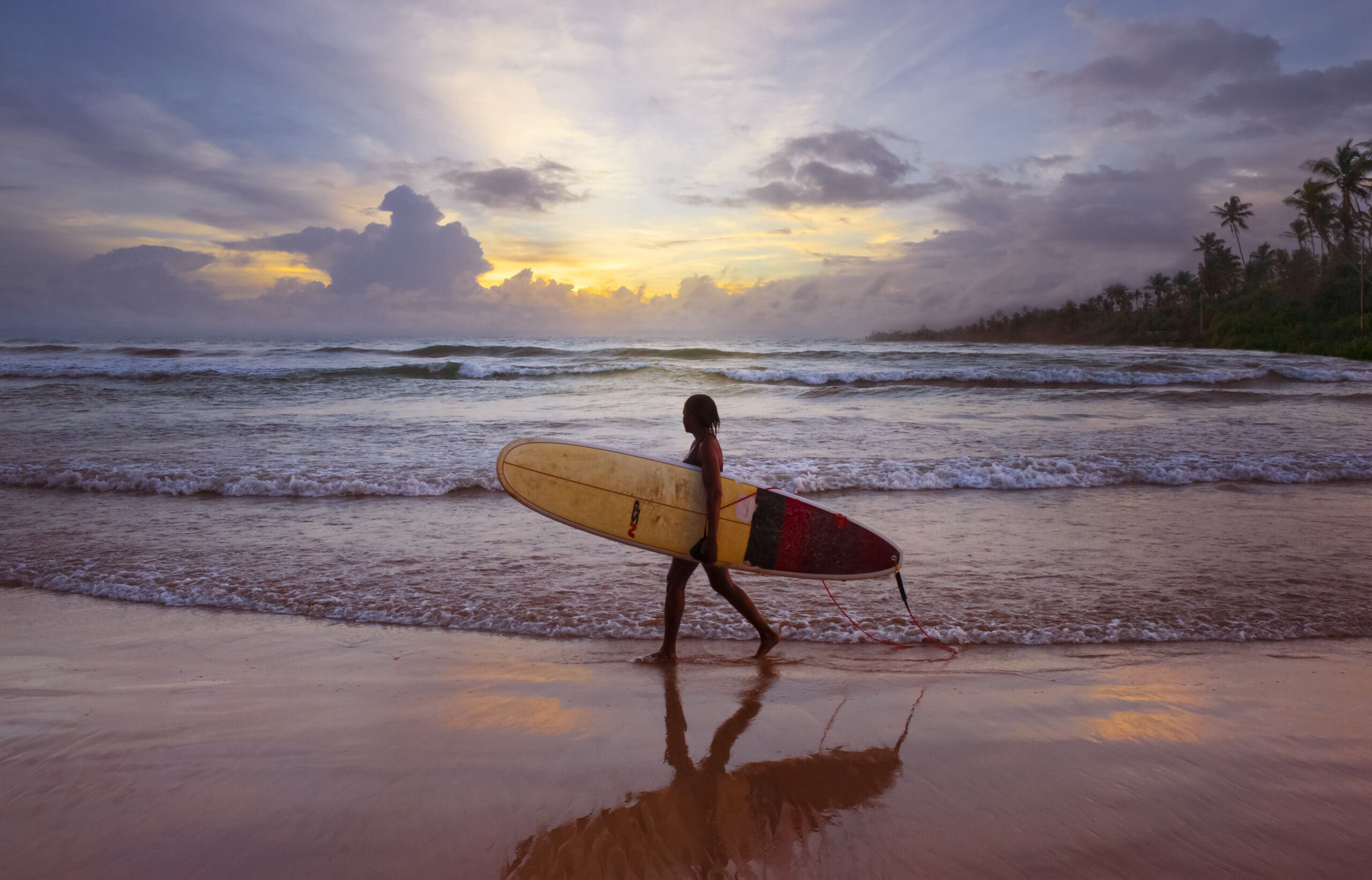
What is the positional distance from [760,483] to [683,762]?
5.84 meters

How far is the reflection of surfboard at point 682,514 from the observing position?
169 inches

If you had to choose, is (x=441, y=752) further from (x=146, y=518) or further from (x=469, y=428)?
(x=469, y=428)

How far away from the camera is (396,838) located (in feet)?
7.73

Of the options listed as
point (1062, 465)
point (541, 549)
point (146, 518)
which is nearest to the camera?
point (541, 549)

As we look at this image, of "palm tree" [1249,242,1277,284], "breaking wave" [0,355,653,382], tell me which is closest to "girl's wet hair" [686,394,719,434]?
"breaking wave" [0,355,653,382]

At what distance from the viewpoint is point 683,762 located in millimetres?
2877

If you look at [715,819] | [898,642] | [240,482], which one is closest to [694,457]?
[898,642]

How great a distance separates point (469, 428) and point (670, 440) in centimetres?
387

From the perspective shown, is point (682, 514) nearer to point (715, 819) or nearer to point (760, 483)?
point (715, 819)

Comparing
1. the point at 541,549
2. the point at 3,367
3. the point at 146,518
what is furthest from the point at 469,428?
the point at 3,367

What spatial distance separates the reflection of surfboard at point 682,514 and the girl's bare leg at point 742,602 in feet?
0.35

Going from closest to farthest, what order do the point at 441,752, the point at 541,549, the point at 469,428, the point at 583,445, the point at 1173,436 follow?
1. the point at 441,752
2. the point at 583,445
3. the point at 541,549
4. the point at 1173,436
5. the point at 469,428

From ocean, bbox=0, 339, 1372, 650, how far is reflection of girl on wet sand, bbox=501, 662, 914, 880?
5.44 feet

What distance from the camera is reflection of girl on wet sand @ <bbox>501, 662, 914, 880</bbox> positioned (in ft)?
7.41
